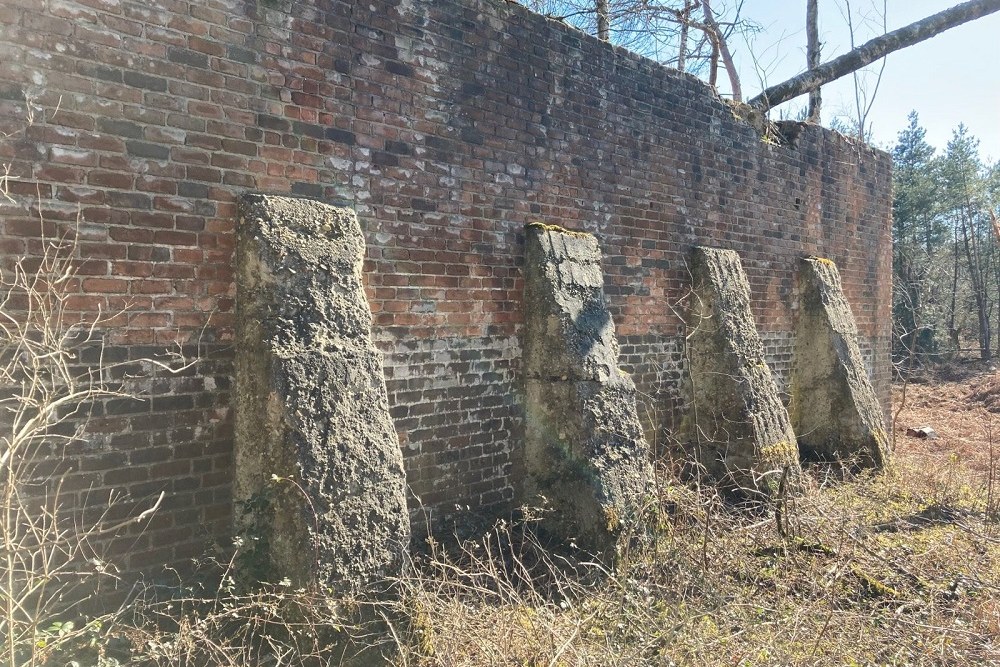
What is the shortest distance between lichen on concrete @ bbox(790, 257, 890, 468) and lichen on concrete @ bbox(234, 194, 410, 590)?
5595mm

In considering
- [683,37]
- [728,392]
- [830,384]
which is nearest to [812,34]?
[683,37]

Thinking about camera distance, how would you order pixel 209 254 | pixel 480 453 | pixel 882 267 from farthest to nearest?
pixel 882 267 → pixel 480 453 → pixel 209 254

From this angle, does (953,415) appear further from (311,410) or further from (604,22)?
(311,410)

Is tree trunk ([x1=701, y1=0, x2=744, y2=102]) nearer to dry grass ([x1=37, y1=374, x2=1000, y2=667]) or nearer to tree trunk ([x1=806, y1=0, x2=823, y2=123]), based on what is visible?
tree trunk ([x1=806, y1=0, x2=823, y2=123])

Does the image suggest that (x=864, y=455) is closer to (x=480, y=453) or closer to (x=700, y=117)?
(x=700, y=117)

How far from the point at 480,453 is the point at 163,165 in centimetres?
268

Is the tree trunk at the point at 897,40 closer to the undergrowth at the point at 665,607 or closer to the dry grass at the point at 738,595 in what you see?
the dry grass at the point at 738,595

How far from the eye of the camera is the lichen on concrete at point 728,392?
540 cm

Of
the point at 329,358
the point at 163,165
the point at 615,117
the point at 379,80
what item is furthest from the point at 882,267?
the point at 163,165

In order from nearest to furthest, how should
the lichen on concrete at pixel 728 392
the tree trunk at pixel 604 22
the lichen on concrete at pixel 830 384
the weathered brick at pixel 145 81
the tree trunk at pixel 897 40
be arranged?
the weathered brick at pixel 145 81 < the lichen on concrete at pixel 728 392 < the lichen on concrete at pixel 830 384 < the tree trunk at pixel 897 40 < the tree trunk at pixel 604 22

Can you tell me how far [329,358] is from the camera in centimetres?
312

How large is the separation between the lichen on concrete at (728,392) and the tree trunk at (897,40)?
11.4 feet

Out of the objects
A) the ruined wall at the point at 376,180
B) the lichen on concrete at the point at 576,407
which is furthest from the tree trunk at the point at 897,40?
the lichen on concrete at the point at 576,407

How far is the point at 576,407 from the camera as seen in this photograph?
4.29 metres
